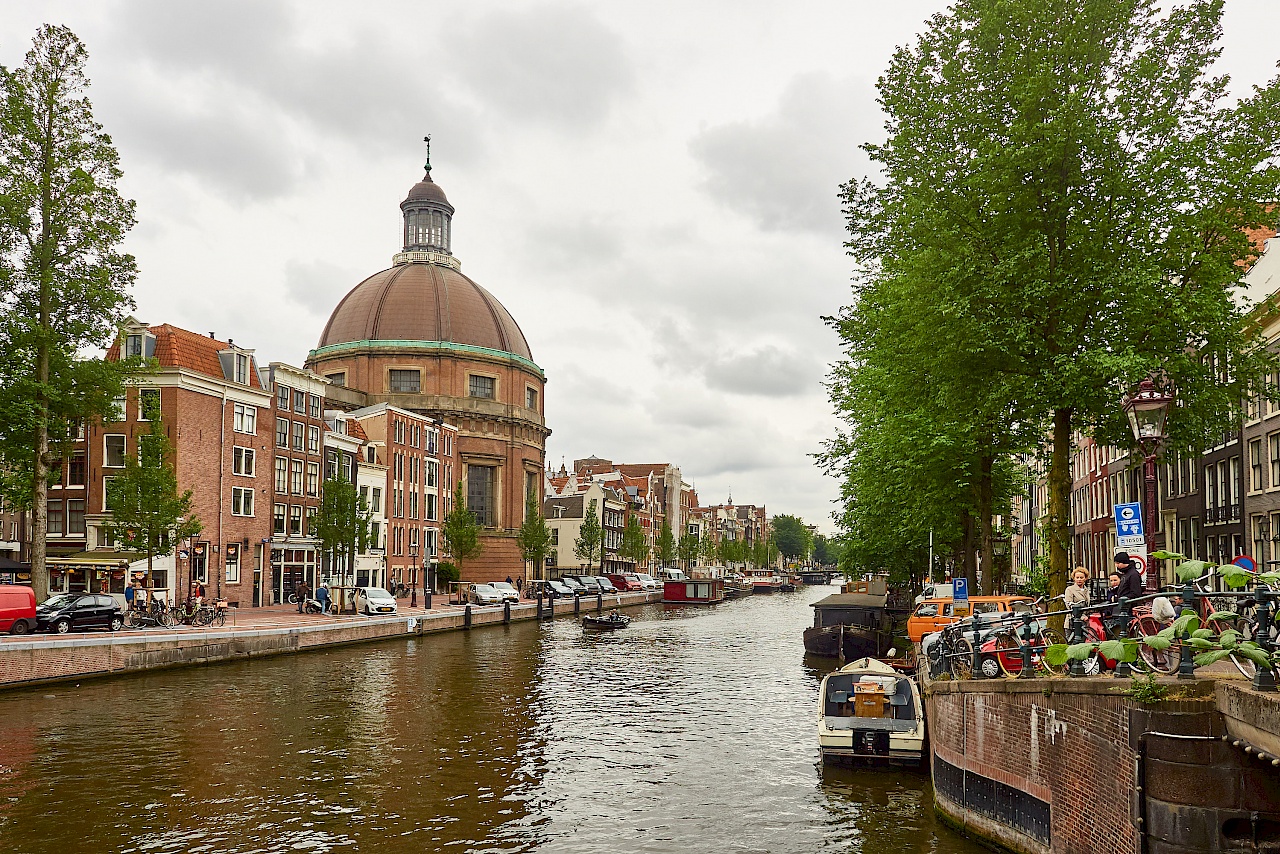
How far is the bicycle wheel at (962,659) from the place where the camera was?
60.0ft

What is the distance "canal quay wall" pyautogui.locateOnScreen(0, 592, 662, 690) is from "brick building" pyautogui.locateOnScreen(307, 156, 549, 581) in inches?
2149

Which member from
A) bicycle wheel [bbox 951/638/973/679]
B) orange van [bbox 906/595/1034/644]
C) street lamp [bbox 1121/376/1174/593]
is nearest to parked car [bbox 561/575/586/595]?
orange van [bbox 906/595/1034/644]

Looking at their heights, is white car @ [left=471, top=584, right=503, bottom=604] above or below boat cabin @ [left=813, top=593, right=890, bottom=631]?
below

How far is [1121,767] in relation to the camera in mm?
11289

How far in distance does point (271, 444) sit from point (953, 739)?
54.5 m

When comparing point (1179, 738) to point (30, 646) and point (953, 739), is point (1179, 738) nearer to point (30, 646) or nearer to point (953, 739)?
point (953, 739)

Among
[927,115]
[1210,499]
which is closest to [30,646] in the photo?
[927,115]

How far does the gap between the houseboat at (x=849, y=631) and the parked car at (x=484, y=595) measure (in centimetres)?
2698

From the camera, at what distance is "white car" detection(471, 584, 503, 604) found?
7100 centimetres

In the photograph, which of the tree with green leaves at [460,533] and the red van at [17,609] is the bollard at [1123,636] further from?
the tree with green leaves at [460,533]

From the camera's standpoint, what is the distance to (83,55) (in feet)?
127

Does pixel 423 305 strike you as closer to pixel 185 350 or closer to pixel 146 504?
pixel 185 350

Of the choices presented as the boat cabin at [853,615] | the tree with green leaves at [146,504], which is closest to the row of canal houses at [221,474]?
the tree with green leaves at [146,504]

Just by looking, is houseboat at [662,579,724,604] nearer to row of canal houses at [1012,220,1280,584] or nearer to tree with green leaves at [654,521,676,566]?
tree with green leaves at [654,521,676,566]
